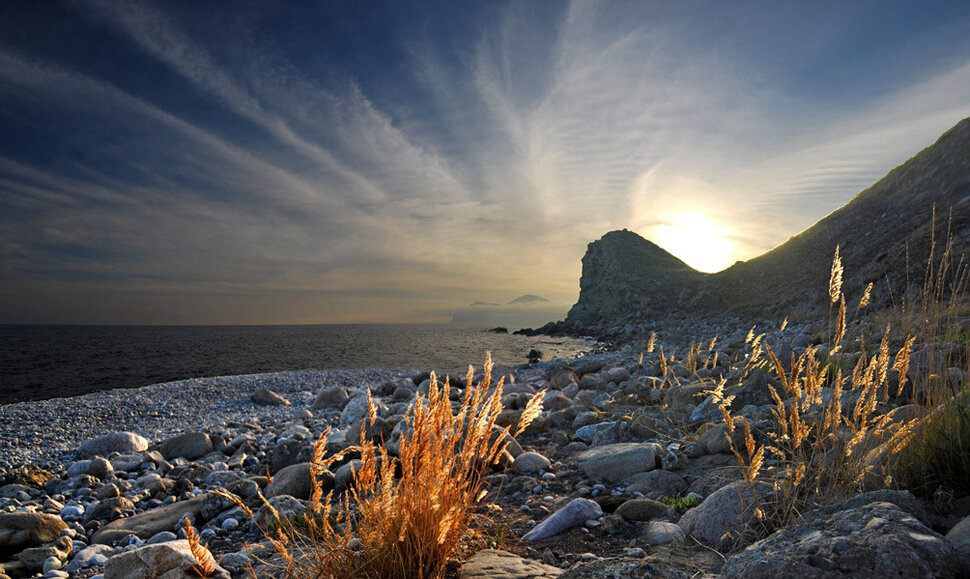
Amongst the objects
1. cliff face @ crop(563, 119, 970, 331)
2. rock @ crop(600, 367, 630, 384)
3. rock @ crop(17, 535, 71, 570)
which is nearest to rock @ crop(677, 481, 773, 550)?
rock @ crop(17, 535, 71, 570)

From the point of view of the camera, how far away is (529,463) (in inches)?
237

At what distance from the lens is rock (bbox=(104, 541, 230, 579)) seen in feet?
9.77

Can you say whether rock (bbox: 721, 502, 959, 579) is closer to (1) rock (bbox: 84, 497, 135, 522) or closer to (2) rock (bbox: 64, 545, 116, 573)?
(2) rock (bbox: 64, 545, 116, 573)

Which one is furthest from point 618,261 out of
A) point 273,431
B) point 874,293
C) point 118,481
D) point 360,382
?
point 118,481

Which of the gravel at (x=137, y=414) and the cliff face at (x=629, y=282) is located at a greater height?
the cliff face at (x=629, y=282)

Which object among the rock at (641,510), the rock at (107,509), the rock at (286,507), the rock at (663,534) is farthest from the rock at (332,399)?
the rock at (663,534)

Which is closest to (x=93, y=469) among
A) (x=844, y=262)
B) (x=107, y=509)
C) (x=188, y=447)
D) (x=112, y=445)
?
(x=188, y=447)

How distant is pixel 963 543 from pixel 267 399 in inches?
733

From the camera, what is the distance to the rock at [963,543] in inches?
72.8

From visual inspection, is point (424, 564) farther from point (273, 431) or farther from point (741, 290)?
point (741, 290)

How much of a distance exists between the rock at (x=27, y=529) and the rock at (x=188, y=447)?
4.56 metres

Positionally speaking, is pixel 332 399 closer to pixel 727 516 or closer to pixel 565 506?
pixel 565 506

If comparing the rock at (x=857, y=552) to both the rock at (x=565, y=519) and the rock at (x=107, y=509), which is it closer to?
the rock at (x=565, y=519)

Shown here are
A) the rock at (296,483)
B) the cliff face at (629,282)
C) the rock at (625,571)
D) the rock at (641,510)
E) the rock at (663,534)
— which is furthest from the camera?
the cliff face at (629,282)
